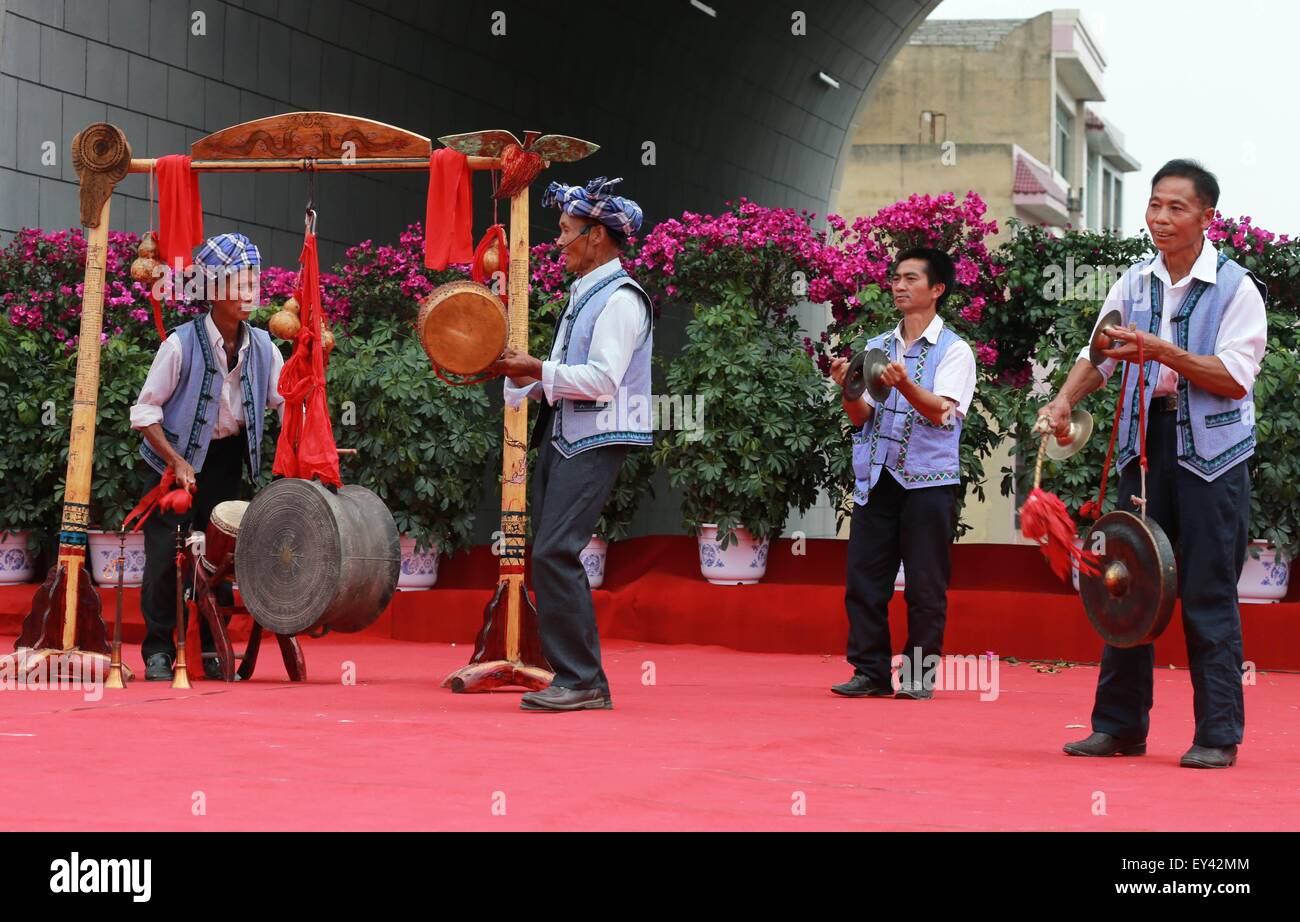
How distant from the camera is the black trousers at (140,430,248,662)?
6.92m

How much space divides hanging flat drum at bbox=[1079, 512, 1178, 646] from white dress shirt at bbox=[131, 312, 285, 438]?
3.24 meters

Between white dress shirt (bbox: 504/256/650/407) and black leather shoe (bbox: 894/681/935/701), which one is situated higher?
white dress shirt (bbox: 504/256/650/407)

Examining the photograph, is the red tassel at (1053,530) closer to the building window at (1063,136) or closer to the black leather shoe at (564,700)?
the black leather shoe at (564,700)

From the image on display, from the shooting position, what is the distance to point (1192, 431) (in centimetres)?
468

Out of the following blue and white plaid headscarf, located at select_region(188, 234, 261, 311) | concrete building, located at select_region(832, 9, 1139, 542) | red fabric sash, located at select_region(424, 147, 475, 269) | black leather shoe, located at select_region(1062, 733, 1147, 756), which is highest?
concrete building, located at select_region(832, 9, 1139, 542)

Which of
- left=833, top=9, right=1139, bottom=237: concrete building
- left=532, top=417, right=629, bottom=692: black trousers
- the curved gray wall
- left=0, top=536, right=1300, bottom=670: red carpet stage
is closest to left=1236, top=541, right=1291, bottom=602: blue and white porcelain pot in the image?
left=0, top=536, right=1300, bottom=670: red carpet stage

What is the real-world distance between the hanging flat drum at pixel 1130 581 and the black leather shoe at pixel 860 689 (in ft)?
5.94

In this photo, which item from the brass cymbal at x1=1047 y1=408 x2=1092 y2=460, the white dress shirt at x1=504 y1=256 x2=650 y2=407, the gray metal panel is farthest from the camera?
the gray metal panel

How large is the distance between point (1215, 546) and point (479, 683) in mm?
2853

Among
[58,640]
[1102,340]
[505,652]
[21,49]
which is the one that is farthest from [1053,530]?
[21,49]

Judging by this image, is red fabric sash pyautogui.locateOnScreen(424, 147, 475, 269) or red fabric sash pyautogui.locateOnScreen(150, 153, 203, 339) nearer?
red fabric sash pyautogui.locateOnScreen(424, 147, 475, 269)

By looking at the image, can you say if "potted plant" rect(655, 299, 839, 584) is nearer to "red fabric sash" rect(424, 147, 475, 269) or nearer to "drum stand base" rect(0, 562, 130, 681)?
"red fabric sash" rect(424, 147, 475, 269)

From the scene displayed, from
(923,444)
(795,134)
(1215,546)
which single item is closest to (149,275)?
(923,444)

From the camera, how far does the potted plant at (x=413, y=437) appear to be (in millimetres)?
8875
